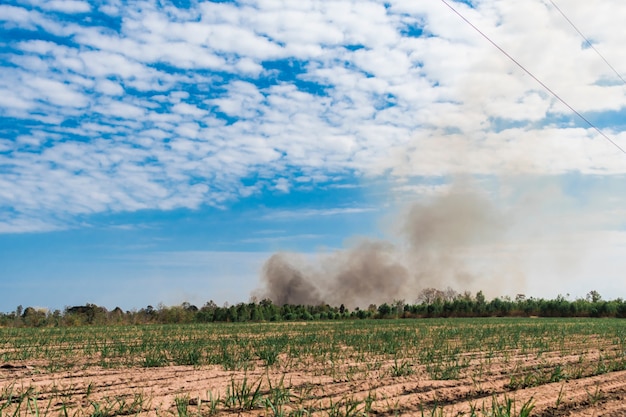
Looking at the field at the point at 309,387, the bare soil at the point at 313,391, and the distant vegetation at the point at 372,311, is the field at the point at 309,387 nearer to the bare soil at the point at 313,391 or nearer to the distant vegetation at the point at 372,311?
the bare soil at the point at 313,391

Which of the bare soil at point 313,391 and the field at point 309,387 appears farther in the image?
the bare soil at point 313,391

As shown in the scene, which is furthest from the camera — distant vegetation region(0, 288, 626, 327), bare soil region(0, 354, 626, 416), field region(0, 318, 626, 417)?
distant vegetation region(0, 288, 626, 327)

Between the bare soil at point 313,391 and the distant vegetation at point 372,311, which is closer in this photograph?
the bare soil at point 313,391

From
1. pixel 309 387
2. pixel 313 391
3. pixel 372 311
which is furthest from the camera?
pixel 372 311

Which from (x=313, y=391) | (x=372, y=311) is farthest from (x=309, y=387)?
(x=372, y=311)

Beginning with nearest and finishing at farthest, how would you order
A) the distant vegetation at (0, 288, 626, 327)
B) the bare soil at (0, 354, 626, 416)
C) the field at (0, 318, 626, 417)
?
the field at (0, 318, 626, 417), the bare soil at (0, 354, 626, 416), the distant vegetation at (0, 288, 626, 327)

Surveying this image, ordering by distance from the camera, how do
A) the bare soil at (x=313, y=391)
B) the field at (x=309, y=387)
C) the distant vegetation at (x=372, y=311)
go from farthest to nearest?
the distant vegetation at (x=372, y=311), the bare soil at (x=313, y=391), the field at (x=309, y=387)

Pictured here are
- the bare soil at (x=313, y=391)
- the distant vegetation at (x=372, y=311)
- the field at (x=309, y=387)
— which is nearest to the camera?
the field at (x=309, y=387)

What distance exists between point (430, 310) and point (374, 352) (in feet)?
273

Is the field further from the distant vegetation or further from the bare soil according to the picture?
the distant vegetation

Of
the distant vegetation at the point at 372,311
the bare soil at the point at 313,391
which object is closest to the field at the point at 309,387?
the bare soil at the point at 313,391

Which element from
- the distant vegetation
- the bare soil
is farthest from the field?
the distant vegetation

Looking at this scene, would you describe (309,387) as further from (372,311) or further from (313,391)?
(372,311)

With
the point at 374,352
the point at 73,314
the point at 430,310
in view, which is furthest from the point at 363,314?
the point at 374,352
